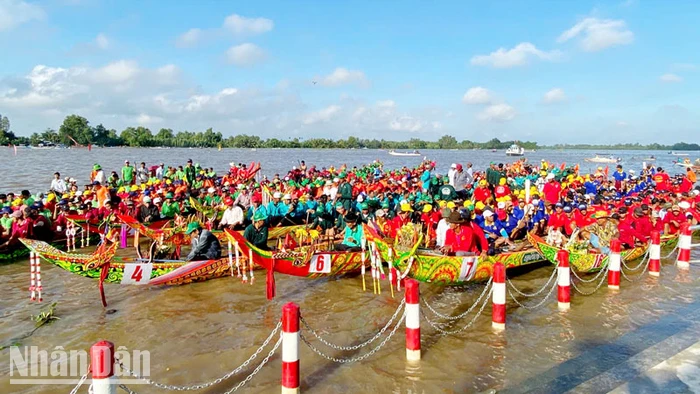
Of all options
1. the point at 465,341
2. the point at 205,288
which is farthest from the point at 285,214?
the point at 465,341

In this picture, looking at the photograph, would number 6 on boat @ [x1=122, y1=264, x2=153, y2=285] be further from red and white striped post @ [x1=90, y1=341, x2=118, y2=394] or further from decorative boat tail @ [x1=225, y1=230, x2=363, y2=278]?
red and white striped post @ [x1=90, y1=341, x2=118, y2=394]

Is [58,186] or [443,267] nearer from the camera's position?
[443,267]

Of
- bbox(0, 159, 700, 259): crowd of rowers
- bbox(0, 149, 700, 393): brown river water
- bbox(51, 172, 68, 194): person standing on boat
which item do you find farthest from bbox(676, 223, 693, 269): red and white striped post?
bbox(51, 172, 68, 194): person standing on boat

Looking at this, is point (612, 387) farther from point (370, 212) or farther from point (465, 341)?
point (370, 212)

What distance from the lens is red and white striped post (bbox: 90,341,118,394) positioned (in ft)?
11.2

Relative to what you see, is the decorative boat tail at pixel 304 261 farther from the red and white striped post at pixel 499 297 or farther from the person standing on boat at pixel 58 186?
the person standing on boat at pixel 58 186

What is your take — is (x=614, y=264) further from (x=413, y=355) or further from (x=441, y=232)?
(x=413, y=355)

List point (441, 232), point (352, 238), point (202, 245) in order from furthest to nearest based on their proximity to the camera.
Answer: point (441, 232) → point (352, 238) → point (202, 245)

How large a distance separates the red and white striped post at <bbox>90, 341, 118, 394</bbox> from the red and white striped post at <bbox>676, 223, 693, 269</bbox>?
40.1 feet

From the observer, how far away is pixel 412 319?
18.6ft

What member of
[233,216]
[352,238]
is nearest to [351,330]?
[352,238]

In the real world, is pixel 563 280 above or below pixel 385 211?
below

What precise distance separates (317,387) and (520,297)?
16.6 ft

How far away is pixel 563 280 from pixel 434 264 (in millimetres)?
2190
